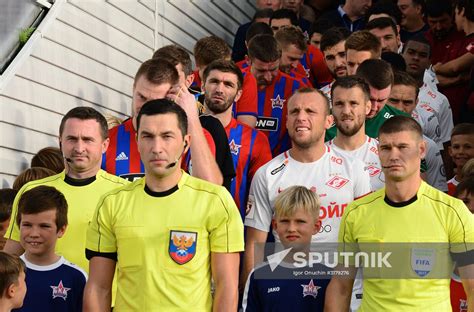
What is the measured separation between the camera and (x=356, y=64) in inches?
433

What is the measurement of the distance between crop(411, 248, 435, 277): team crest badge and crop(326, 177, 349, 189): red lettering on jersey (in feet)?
4.43

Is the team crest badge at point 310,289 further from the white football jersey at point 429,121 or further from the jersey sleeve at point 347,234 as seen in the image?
the white football jersey at point 429,121

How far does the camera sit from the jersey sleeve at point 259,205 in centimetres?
852

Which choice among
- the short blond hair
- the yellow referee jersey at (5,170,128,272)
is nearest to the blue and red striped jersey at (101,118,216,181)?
the yellow referee jersey at (5,170,128,272)

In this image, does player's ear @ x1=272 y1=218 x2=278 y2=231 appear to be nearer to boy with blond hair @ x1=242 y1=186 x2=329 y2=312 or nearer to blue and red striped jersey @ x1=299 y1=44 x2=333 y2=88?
boy with blond hair @ x1=242 y1=186 x2=329 y2=312

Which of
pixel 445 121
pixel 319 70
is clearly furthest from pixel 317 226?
pixel 319 70

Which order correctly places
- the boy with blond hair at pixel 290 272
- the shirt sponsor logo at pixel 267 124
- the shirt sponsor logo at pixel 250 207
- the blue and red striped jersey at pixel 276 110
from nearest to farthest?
the boy with blond hair at pixel 290 272, the shirt sponsor logo at pixel 250 207, the blue and red striped jersey at pixel 276 110, the shirt sponsor logo at pixel 267 124

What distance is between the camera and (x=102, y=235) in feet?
21.8

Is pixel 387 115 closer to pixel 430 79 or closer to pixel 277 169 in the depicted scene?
pixel 277 169

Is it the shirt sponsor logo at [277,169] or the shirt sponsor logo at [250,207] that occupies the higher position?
the shirt sponsor logo at [277,169]

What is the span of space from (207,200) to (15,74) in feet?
13.1

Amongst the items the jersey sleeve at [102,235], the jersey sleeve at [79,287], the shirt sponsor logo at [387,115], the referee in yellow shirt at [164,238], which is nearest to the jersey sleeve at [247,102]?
the shirt sponsor logo at [387,115]

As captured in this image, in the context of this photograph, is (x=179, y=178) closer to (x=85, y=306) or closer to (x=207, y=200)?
(x=207, y=200)

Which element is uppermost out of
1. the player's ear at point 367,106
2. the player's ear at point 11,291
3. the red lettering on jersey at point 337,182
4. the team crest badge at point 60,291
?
the player's ear at point 367,106
